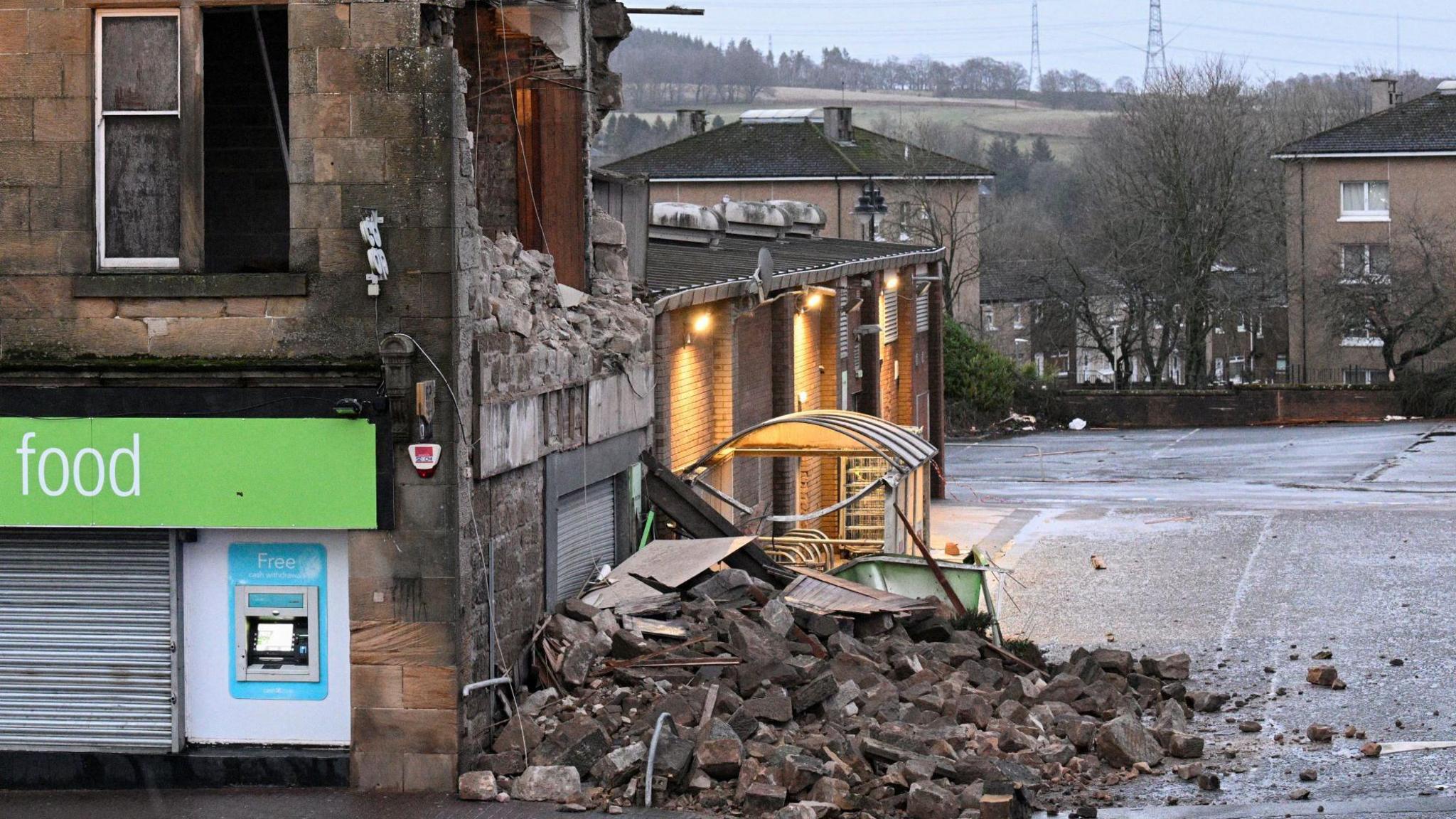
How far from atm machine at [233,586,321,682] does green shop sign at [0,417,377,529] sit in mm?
607

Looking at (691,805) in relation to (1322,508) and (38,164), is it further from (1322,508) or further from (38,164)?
(1322,508)

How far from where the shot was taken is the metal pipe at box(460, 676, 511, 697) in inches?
473

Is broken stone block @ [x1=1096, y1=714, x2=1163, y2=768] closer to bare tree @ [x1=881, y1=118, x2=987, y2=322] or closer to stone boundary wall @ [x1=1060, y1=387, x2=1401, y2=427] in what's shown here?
stone boundary wall @ [x1=1060, y1=387, x2=1401, y2=427]

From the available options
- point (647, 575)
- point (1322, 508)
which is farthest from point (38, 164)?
point (1322, 508)

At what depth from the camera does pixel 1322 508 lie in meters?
29.6

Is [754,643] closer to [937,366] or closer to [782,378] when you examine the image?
[782,378]

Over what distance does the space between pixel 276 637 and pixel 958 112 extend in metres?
173

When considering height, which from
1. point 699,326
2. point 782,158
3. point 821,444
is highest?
point 782,158

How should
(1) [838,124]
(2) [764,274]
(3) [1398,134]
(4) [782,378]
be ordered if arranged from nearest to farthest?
(2) [764,274] → (4) [782,378] → (3) [1398,134] → (1) [838,124]

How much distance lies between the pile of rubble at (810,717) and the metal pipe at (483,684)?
11.1 inches

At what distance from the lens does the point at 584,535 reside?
15.3m

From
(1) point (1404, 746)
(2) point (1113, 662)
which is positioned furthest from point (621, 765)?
(1) point (1404, 746)

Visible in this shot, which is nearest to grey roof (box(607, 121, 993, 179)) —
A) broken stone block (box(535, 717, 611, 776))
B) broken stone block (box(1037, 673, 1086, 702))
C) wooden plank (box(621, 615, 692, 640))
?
wooden plank (box(621, 615, 692, 640))

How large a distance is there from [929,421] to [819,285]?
1140 centimetres
